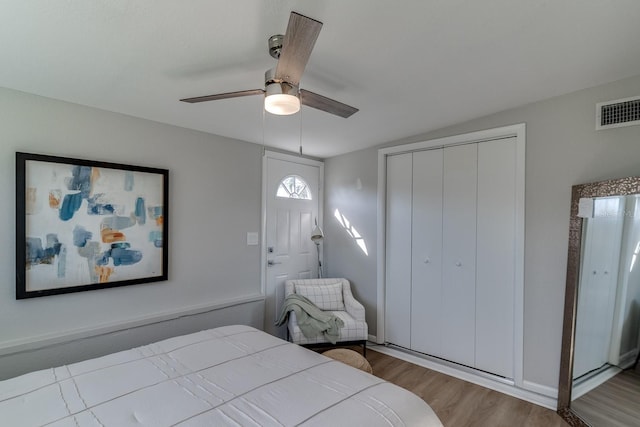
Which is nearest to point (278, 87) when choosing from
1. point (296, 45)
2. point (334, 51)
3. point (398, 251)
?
point (296, 45)

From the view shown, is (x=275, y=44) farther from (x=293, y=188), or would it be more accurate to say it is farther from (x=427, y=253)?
(x=427, y=253)

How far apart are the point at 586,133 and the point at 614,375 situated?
64.8 inches

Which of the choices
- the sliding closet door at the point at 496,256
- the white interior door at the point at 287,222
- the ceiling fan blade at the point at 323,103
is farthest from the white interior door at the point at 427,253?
the ceiling fan blade at the point at 323,103

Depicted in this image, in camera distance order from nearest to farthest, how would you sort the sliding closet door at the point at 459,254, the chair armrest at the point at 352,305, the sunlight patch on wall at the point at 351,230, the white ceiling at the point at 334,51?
the white ceiling at the point at 334,51 < the sliding closet door at the point at 459,254 < the chair armrest at the point at 352,305 < the sunlight patch on wall at the point at 351,230

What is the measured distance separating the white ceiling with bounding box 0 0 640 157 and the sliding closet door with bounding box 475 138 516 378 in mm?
507

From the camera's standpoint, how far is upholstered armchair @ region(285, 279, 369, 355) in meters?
3.03

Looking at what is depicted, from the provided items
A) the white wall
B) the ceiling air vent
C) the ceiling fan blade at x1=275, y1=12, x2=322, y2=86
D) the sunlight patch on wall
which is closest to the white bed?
the white wall

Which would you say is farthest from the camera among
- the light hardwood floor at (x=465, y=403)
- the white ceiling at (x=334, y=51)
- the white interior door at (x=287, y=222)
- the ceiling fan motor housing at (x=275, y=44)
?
the white interior door at (x=287, y=222)

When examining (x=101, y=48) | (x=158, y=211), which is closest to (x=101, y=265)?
(x=158, y=211)

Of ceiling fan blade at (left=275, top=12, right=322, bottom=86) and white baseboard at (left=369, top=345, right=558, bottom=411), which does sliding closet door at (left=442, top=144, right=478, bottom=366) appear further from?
ceiling fan blade at (left=275, top=12, right=322, bottom=86)

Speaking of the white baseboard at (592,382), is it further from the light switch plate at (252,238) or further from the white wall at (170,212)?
the light switch plate at (252,238)

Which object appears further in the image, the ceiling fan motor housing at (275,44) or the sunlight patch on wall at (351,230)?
the sunlight patch on wall at (351,230)

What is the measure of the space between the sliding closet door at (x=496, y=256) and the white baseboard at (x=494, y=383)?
0.08 meters

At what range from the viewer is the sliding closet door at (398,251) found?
10.9ft
